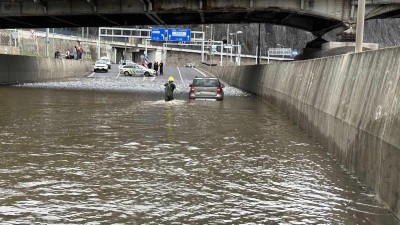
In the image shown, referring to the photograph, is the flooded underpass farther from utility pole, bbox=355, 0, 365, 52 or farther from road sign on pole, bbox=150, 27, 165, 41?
road sign on pole, bbox=150, 27, 165, 41

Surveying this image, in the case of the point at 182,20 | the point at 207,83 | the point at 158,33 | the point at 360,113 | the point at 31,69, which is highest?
the point at 158,33

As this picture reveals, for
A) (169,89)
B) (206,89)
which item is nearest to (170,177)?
(169,89)

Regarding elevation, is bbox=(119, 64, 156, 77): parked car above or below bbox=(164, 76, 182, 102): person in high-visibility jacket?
above

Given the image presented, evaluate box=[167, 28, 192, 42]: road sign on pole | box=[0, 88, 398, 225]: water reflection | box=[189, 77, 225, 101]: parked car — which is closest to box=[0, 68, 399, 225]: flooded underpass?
box=[0, 88, 398, 225]: water reflection

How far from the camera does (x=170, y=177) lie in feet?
28.0

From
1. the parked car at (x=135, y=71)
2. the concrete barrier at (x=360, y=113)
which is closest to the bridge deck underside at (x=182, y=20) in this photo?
the concrete barrier at (x=360, y=113)

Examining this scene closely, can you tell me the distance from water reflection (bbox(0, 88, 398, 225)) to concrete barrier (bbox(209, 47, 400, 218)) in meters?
0.31

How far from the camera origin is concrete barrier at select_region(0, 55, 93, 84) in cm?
3766

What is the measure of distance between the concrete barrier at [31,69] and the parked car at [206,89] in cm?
1656

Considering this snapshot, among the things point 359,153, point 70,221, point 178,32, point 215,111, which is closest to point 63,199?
point 70,221

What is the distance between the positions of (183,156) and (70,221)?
4.74 meters

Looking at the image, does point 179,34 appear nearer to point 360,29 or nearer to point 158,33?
point 158,33

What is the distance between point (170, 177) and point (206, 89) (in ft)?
61.5

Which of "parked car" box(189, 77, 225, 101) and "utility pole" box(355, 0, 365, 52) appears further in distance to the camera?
"parked car" box(189, 77, 225, 101)
